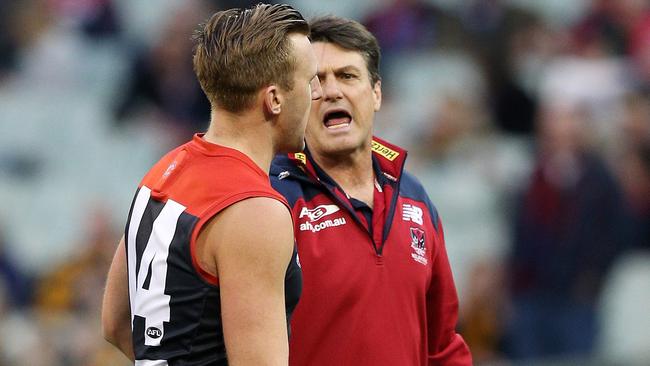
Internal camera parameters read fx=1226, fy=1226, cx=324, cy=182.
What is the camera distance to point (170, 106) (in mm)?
9258

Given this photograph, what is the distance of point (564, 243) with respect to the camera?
8180mm

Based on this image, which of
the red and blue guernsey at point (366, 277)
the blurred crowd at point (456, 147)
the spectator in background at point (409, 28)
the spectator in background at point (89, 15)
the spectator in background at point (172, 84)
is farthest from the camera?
the spectator in background at point (409, 28)

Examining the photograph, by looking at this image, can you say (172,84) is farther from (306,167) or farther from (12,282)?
(306,167)

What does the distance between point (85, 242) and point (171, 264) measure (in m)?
5.31

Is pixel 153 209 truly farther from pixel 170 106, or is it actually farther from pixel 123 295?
pixel 170 106

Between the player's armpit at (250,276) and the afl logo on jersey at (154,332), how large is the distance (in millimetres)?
198

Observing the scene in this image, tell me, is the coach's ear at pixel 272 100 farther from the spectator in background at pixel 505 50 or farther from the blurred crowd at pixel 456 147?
the spectator in background at pixel 505 50

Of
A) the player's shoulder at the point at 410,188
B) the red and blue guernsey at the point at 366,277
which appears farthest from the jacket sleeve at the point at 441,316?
the player's shoulder at the point at 410,188

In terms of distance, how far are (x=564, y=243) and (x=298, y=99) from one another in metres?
5.28

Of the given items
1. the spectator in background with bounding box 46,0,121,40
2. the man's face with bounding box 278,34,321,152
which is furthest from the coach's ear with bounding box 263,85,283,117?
the spectator in background with bounding box 46,0,121,40

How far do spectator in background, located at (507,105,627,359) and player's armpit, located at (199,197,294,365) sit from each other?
212 inches

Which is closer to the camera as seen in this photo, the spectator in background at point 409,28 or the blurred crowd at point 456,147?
the blurred crowd at point 456,147

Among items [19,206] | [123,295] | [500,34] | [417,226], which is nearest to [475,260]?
[500,34]

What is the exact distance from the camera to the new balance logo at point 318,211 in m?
3.76
